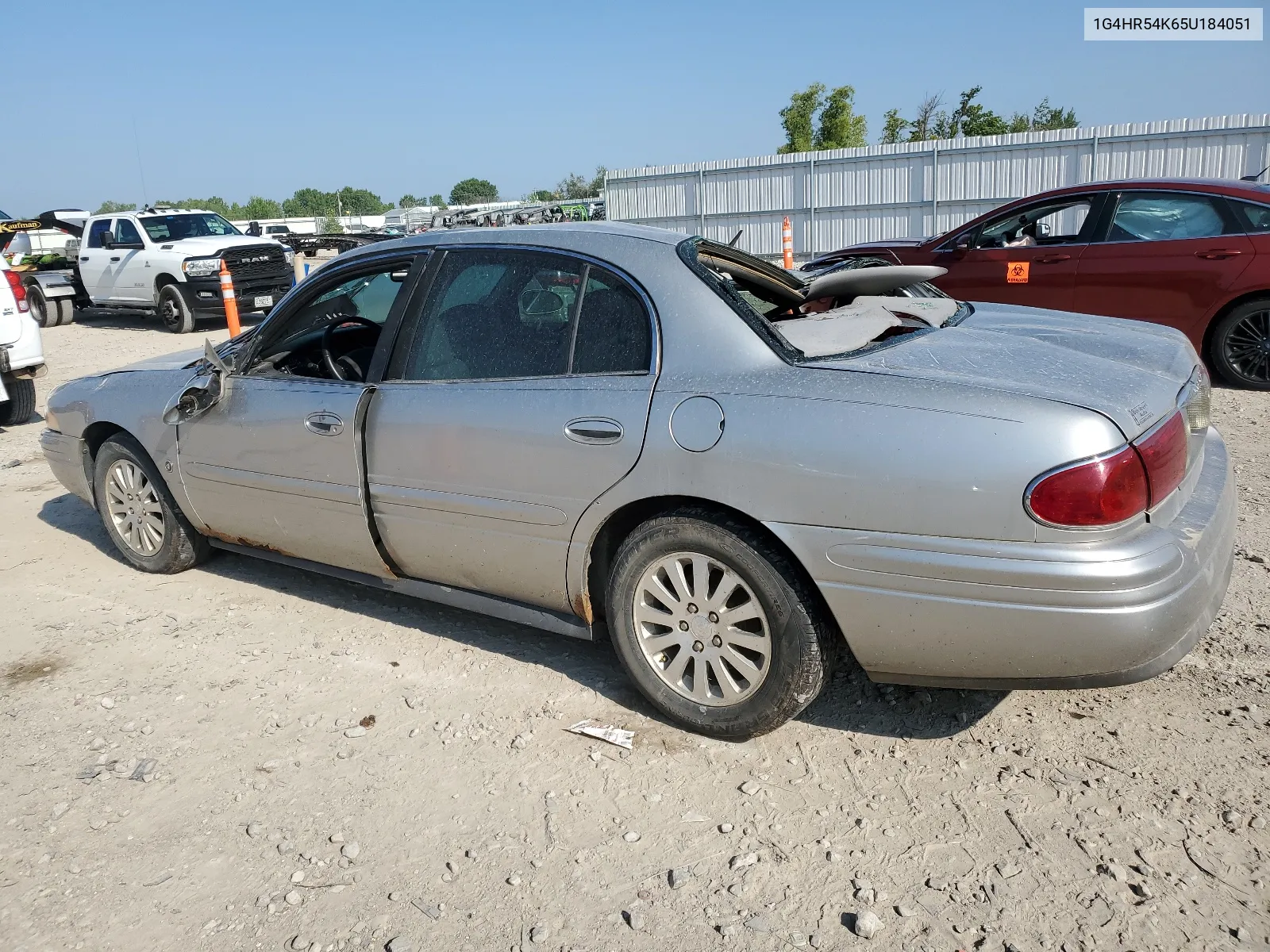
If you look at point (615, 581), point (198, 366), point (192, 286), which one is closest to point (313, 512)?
point (198, 366)

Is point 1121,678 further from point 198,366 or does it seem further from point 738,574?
point 198,366

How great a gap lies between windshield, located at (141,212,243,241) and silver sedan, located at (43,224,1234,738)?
13.5 m

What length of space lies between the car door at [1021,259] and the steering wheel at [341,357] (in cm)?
552

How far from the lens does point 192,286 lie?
1558 centimetres

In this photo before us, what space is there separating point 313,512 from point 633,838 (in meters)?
2.01

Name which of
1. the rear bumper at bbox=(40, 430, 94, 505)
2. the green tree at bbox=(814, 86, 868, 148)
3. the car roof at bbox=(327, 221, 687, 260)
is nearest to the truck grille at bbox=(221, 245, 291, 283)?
the rear bumper at bbox=(40, 430, 94, 505)

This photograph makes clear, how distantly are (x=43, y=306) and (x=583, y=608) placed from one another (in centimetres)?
1839

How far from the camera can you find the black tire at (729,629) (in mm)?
2908

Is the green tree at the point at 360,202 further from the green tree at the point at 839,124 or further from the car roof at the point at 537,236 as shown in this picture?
the car roof at the point at 537,236

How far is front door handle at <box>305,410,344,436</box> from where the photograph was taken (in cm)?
383

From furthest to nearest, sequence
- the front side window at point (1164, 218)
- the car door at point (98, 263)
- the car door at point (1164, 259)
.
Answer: the car door at point (98, 263) < the front side window at point (1164, 218) < the car door at point (1164, 259)

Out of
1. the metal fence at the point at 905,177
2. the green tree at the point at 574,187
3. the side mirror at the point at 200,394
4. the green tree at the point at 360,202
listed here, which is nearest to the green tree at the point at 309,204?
the green tree at the point at 360,202

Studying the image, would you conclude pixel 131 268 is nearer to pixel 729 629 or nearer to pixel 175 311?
pixel 175 311

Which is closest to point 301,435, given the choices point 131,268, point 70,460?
point 70,460
